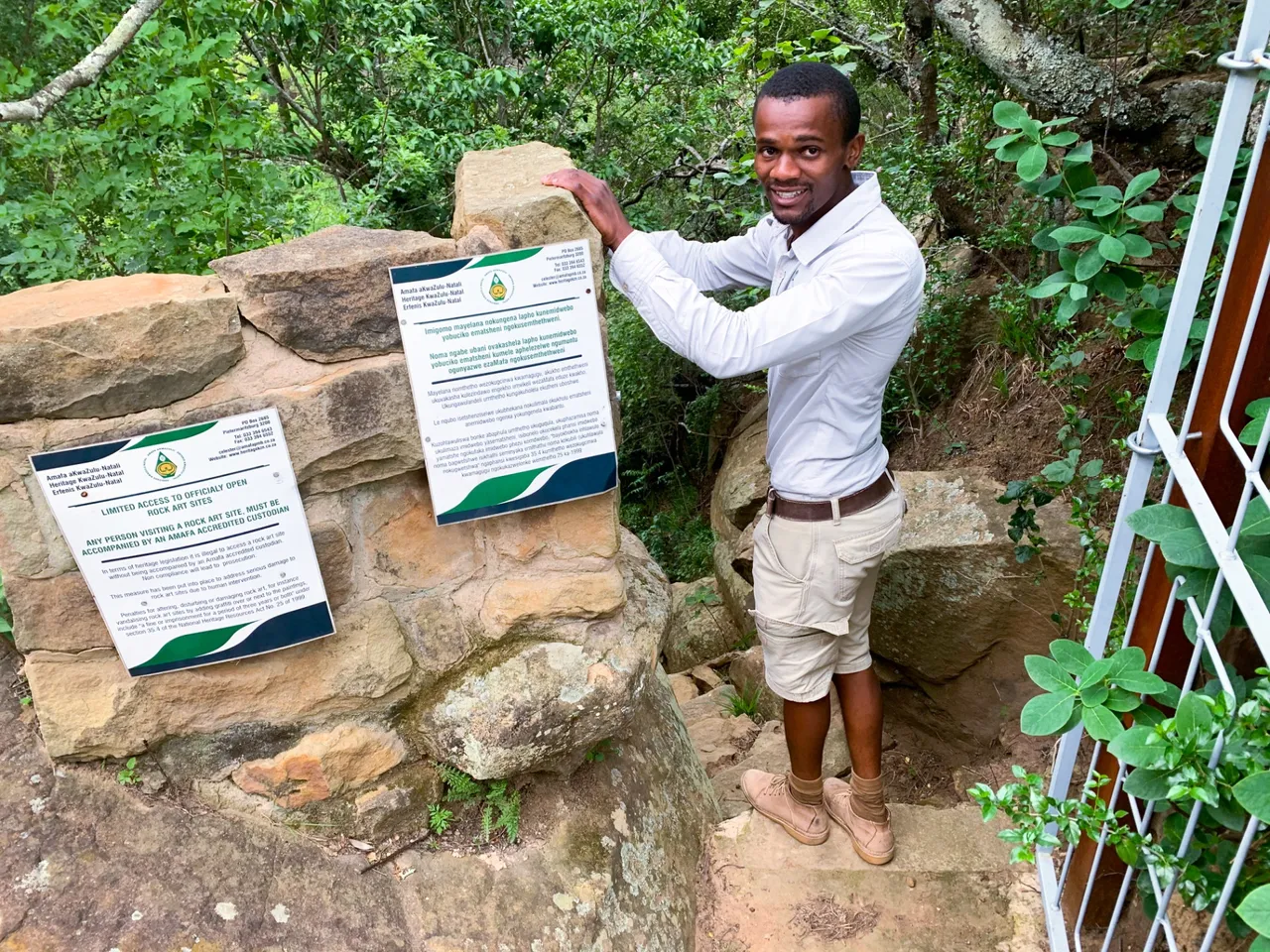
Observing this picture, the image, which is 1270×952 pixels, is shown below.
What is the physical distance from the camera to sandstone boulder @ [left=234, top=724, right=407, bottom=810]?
6.33 ft

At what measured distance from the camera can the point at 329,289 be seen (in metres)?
1.70

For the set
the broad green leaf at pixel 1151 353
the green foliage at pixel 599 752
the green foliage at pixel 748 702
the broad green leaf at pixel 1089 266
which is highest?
the broad green leaf at pixel 1089 266

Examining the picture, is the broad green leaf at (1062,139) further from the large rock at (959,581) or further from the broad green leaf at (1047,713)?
the large rock at (959,581)

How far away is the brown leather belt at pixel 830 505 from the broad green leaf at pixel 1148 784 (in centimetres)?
103

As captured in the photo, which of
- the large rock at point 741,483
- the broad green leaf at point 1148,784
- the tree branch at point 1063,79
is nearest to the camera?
the broad green leaf at point 1148,784

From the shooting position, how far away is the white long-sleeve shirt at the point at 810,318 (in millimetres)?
1938

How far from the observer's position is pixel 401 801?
2.02 m

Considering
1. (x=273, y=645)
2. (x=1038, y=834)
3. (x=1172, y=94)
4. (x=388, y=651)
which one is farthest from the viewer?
(x=1172, y=94)

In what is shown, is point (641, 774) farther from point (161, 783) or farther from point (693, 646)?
point (693, 646)

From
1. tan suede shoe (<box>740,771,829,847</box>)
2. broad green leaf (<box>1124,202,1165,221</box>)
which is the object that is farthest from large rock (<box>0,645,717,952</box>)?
broad green leaf (<box>1124,202,1165,221</box>)

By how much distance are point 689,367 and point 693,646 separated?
2.16 m

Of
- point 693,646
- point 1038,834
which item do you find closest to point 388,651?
point 1038,834

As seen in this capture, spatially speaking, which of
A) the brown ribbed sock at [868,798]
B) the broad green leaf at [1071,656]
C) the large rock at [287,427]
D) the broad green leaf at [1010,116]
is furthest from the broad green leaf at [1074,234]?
the brown ribbed sock at [868,798]

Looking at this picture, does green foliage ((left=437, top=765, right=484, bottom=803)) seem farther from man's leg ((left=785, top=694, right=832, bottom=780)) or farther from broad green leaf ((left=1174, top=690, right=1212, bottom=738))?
broad green leaf ((left=1174, top=690, right=1212, bottom=738))
